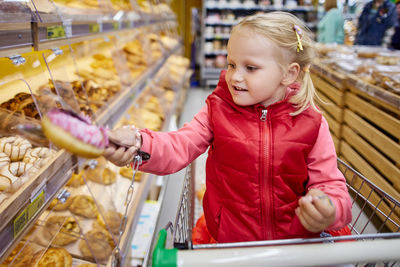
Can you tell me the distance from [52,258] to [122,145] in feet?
2.49

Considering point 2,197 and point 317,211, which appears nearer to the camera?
point 317,211

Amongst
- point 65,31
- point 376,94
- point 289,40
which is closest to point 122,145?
point 289,40

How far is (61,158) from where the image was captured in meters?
1.24

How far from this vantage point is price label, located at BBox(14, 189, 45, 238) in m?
0.96

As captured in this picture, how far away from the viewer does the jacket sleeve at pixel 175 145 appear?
1.01 metres

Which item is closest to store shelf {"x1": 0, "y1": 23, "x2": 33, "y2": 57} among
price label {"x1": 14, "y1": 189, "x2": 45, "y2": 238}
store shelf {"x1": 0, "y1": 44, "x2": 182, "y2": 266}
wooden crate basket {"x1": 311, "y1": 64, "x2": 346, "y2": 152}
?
store shelf {"x1": 0, "y1": 44, "x2": 182, "y2": 266}

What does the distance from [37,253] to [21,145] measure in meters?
0.43

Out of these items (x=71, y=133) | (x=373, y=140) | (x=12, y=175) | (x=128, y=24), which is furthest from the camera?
(x=128, y=24)

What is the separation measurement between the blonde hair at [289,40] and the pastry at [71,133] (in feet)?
2.10

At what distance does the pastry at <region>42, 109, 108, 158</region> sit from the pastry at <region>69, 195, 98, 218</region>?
41.8 inches

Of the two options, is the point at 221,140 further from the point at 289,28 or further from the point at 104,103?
the point at 104,103

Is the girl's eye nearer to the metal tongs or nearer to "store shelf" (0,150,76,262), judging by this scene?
the metal tongs

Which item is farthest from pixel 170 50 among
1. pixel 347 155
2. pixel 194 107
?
pixel 347 155

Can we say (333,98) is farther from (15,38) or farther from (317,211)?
(15,38)
